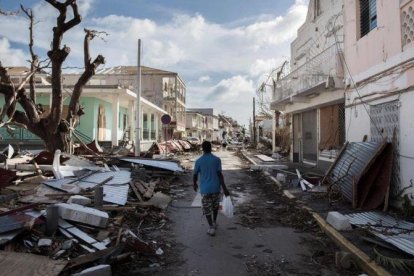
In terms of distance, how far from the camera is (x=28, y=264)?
4801mm

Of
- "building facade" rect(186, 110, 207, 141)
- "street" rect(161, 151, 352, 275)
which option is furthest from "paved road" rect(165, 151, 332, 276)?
"building facade" rect(186, 110, 207, 141)

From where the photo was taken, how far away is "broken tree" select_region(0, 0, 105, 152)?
13188 millimetres

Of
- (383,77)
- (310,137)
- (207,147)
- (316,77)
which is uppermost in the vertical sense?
(316,77)

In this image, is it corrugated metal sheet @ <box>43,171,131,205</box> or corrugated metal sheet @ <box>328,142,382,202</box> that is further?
corrugated metal sheet @ <box>328,142,382,202</box>

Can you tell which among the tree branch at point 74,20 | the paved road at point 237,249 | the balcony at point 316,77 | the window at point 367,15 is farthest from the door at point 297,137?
the paved road at point 237,249

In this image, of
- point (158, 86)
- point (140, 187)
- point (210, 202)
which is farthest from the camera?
point (158, 86)

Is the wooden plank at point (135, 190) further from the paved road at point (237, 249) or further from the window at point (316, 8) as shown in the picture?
the window at point (316, 8)

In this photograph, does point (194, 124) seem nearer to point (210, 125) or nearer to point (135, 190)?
point (210, 125)

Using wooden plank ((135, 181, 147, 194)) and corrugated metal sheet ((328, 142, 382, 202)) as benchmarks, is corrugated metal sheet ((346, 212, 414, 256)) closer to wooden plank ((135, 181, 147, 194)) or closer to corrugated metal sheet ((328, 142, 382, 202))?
corrugated metal sheet ((328, 142, 382, 202))

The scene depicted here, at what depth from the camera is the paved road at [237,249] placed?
562 centimetres

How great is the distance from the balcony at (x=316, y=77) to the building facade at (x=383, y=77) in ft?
3.88

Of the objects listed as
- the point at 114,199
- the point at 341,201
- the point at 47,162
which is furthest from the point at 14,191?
the point at 341,201

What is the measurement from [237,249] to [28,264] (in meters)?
3.13

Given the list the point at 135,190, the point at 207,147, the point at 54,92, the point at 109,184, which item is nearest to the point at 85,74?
the point at 54,92
